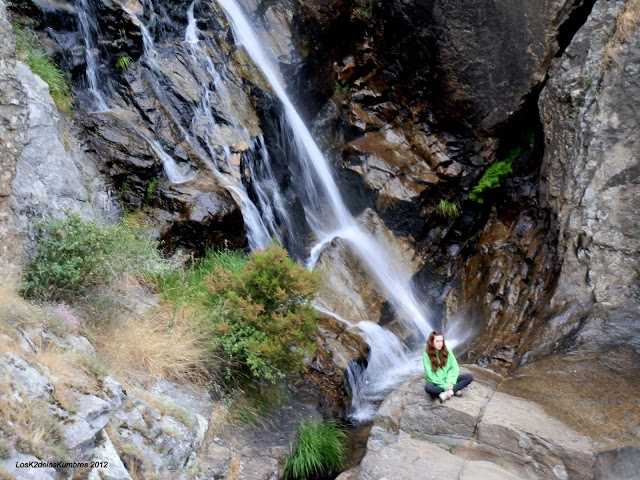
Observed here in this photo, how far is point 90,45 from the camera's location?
9.94 metres

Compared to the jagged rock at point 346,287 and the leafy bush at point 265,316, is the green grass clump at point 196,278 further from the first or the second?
the jagged rock at point 346,287

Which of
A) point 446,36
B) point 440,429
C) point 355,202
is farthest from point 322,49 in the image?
point 440,429

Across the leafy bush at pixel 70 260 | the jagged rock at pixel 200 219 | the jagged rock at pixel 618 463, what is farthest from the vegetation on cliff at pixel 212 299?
the jagged rock at pixel 618 463

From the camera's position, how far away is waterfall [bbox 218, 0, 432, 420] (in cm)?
966

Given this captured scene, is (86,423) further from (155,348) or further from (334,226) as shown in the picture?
(334,226)

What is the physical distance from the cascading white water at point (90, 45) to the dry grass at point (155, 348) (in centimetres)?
473

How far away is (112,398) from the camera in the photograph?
4848 mm

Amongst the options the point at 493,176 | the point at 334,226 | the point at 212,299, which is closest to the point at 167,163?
the point at 212,299

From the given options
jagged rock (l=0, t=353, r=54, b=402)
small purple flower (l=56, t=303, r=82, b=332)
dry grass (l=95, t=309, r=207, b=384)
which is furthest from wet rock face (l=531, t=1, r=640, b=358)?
jagged rock (l=0, t=353, r=54, b=402)

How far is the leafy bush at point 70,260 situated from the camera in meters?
6.00

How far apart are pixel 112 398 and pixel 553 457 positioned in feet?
14.3

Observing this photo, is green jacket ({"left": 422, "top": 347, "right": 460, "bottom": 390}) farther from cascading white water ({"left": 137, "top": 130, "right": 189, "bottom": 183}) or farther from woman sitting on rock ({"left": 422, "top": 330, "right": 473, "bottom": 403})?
cascading white water ({"left": 137, "top": 130, "right": 189, "bottom": 183})

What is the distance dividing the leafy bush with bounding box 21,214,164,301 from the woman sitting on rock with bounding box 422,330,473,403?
4040 millimetres

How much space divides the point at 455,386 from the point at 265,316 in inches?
98.0
